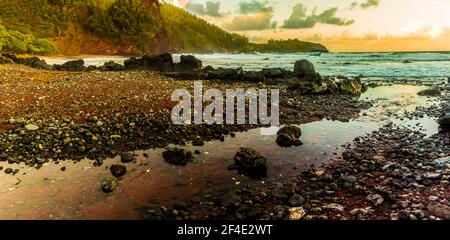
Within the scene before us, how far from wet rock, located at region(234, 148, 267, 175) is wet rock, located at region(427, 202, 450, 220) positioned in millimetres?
3855

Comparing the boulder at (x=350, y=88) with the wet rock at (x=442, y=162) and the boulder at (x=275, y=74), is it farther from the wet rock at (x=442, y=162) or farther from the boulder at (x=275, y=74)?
the wet rock at (x=442, y=162)

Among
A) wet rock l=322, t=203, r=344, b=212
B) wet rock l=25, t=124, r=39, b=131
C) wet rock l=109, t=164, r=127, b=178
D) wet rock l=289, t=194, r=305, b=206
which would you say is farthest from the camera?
wet rock l=25, t=124, r=39, b=131

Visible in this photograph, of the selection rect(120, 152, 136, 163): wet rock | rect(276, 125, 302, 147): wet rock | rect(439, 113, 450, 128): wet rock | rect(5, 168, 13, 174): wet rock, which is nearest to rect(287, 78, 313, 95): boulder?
rect(439, 113, 450, 128): wet rock

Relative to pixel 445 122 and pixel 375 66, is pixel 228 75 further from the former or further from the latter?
pixel 375 66

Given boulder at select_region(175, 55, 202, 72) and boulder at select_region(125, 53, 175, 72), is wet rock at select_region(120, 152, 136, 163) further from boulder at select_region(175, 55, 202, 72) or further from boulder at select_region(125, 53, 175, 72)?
boulder at select_region(125, 53, 175, 72)

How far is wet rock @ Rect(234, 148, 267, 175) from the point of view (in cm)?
980

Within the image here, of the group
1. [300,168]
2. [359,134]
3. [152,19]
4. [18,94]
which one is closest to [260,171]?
[300,168]

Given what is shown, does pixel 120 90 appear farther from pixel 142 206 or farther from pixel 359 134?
pixel 142 206

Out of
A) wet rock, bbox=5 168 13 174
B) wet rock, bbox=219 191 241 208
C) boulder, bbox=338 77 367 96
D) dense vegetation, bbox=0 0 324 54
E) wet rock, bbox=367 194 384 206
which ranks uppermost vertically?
dense vegetation, bbox=0 0 324 54

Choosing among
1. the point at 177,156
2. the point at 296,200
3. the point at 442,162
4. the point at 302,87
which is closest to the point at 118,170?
the point at 177,156

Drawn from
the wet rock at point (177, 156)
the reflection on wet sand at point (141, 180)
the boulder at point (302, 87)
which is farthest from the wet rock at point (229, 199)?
the boulder at point (302, 87)

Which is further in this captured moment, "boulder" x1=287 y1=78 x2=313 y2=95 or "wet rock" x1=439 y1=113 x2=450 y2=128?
"boulder" x1=287 y1=78 x2=313 y2=95

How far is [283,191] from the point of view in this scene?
8.38 metres

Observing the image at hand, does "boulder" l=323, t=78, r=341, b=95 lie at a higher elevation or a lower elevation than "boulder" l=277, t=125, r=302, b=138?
higher
